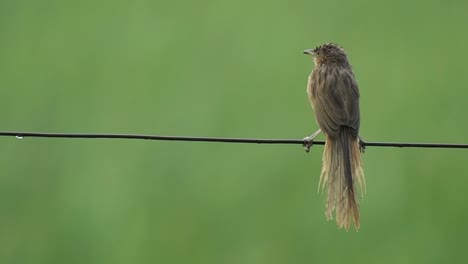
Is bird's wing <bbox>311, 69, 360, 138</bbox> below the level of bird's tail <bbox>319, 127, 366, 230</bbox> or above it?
above

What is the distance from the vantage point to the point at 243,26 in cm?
1497

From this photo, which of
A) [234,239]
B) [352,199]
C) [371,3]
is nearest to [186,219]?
[234,239]

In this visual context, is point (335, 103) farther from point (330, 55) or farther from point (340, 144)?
point (330, 55)

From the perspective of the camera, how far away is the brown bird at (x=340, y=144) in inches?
287

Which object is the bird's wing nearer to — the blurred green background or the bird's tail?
the bird's tail

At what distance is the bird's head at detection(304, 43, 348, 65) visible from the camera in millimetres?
8516

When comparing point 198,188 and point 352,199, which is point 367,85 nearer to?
point 198,188

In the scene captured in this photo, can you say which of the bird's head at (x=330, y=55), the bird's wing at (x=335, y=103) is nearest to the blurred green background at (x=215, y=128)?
the bird's head at (x=330, y=55)

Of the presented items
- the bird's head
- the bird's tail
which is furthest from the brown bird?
the bird's head

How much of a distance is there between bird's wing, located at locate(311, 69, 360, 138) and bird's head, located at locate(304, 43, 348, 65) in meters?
0.41

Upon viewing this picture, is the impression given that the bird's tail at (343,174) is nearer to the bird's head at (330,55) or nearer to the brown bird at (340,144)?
the brown bird at (340,144)

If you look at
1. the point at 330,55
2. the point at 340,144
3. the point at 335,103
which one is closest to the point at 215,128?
the point at 330,55

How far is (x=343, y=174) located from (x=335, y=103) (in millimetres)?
547

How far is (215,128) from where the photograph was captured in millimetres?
11781
